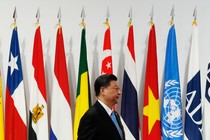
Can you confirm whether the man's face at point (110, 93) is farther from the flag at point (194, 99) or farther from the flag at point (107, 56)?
the flag at point (194, 99)

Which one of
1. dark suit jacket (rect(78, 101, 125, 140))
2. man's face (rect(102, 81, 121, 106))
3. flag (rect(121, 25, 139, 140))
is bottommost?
dark suit jacket (rect(78, 101, 125, 140))

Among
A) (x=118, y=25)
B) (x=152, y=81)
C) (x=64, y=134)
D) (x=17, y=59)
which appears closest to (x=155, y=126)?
(x=152, y=81)

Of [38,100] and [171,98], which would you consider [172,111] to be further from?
[38,100]

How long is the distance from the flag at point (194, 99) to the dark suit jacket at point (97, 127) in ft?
5.25

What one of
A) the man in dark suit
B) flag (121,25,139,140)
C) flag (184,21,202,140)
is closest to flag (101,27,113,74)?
flag (121,25,139,140)

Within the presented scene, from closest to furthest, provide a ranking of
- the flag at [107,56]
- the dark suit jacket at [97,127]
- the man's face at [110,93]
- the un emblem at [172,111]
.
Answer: the dark suit jacket at [97,127]
the man's face at [110,93]
the un emblem at [172,111]
the flag at [107,56]

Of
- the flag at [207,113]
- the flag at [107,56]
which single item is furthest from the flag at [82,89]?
the flag at [207,113]

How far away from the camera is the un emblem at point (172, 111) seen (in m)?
3.91

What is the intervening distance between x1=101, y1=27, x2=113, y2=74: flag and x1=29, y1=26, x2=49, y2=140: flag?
0.65 metres

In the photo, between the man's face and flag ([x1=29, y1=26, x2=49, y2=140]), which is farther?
flag ([x1=29, y1=26, x2=49, y2=140])

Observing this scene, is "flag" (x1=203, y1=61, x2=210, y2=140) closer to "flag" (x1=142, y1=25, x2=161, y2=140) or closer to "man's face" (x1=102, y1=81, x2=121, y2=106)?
"flag" (x1=142, y1=25, x2=161, y2=140)

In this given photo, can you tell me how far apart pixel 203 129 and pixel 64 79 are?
1.53m

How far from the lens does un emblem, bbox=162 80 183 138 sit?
391 centimetres

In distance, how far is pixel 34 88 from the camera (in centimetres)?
400
